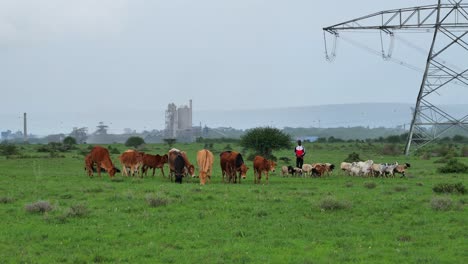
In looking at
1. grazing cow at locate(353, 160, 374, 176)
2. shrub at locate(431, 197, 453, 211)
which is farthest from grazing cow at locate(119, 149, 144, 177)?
shrub at locate(431, 197, 453, 211)

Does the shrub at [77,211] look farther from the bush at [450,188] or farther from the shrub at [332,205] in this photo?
the bush at [450,188]

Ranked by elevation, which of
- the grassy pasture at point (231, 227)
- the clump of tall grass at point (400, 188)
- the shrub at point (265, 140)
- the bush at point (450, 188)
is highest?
the shrub at point (265, 140)

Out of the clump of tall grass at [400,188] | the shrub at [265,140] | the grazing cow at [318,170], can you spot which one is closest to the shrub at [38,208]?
the clump of tall grass at [400,188]

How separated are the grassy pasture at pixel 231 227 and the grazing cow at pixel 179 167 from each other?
16.2 ft

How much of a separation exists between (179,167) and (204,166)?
4.54 feet

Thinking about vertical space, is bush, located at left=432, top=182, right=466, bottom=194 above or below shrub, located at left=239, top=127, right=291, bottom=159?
below

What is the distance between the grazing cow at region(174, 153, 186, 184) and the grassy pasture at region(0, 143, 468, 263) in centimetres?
494

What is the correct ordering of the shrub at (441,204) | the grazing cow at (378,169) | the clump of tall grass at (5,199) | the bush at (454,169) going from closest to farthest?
the shrub at (441,204)
the clump of tall grass at (5,199)
the grazing cow at (378,169)
the bush at (454,169)

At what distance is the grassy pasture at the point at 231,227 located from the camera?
1257 centimetres

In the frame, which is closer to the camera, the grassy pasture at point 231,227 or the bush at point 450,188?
the grassy pasture at point 231,227

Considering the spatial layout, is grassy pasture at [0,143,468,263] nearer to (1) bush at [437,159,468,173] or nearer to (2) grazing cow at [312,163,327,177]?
(2) grazing cow at [312,163,327,177]

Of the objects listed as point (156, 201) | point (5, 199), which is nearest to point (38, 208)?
point (5, 199)

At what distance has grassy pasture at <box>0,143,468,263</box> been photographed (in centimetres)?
1257

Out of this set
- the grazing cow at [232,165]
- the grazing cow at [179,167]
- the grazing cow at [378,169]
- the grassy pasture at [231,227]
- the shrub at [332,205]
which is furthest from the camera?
the grazing cow at [378,169]
